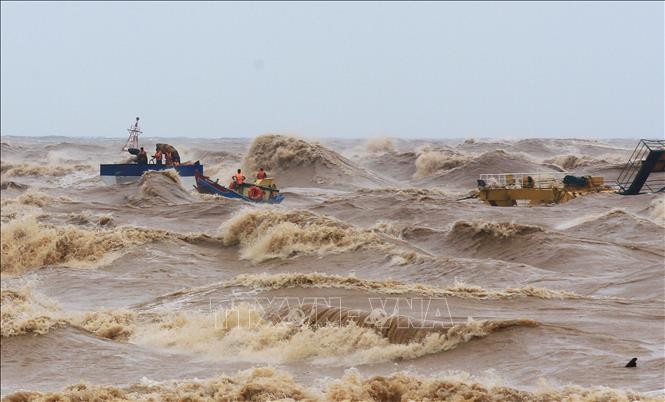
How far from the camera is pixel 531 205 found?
87.6 feet

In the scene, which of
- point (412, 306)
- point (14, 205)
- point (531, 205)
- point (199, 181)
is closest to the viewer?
point (412, 306)

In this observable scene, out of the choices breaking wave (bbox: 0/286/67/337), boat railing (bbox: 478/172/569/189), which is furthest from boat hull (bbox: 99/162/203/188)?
breaking wave (bbox: 0/286/67/337)


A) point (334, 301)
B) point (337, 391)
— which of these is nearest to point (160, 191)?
point (334, 301)

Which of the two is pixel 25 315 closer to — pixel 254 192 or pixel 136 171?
pixel 254 192

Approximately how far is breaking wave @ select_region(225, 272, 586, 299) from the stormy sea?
0.04 metres

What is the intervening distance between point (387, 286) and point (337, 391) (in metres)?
6.19

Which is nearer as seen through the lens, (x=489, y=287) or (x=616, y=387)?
(x=616, y=387)

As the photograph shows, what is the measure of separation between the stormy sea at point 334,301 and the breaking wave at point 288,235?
43 mm

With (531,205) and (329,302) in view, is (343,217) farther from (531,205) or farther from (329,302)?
(329,302)

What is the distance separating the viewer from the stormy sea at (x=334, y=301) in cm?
855

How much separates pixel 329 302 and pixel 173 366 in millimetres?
3093

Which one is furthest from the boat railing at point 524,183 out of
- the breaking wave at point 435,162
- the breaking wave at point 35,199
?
the breaking wave at point 435,162

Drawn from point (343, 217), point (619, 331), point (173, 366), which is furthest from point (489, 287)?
point (343, 217)

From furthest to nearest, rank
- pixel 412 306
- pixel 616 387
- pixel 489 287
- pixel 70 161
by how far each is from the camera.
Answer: pixel 70 161, pixel 489 287, pixel 412 306, pixel 616 387
